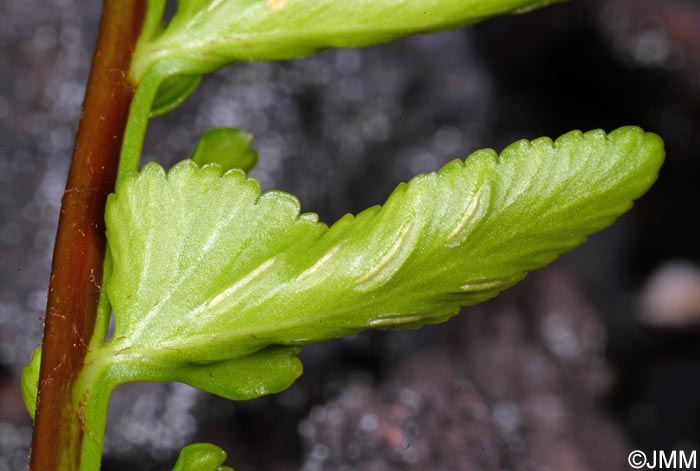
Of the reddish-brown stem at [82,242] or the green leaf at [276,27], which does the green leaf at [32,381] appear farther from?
the green leaf at [276,27]

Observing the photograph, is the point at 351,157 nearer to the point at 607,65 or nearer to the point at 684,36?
the point at 607,65

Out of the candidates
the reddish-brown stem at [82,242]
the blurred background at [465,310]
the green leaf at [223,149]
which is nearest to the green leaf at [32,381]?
the reddish-brown stem at [82,242]

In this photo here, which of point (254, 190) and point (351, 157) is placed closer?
point (254, 190)

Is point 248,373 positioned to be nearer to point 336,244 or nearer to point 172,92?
point 336,244

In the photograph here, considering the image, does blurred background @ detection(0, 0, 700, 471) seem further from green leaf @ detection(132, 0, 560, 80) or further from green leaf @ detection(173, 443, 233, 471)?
green leaf @ detection(132, 0, 560, 80)

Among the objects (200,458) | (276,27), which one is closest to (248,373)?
(200,458)

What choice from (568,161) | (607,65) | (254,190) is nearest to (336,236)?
(254,190)

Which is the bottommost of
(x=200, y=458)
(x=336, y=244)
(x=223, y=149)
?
(x=200, y=458)
